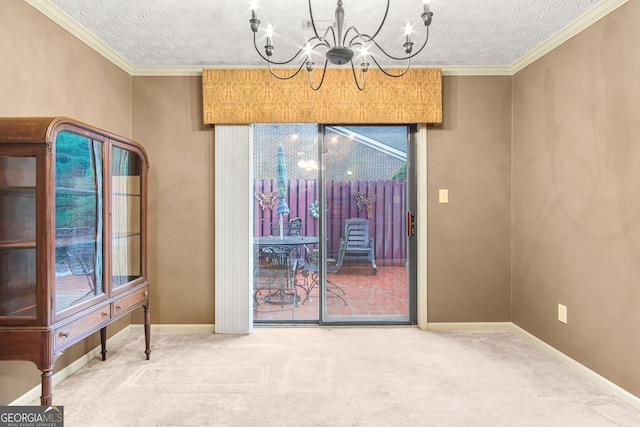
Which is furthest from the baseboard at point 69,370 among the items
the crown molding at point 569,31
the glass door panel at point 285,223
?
the crown molding at point 569,31

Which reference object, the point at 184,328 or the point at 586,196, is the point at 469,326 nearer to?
the point at 586,196

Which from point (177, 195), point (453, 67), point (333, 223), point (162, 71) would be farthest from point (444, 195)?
point (162, 71)

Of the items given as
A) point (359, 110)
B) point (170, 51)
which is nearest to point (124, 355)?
point (170, 51)

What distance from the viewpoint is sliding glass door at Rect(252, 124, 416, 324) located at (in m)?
3.47

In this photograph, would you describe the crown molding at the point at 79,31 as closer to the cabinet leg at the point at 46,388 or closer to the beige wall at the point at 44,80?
the beige wall at the point at 44,80

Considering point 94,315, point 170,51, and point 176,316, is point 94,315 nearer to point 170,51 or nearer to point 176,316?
point 176,316

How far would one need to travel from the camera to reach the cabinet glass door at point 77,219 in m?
1.81

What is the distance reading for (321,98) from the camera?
324 centimetres

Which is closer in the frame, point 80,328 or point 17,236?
point 17,236

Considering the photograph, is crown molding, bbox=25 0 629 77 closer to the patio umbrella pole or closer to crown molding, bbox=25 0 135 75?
crown molding, bbox=25 0 135 75

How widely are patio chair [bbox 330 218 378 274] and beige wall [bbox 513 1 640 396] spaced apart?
1.39m

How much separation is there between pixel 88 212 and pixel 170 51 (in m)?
Answer: 1.60

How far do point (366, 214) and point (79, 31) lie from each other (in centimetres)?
277

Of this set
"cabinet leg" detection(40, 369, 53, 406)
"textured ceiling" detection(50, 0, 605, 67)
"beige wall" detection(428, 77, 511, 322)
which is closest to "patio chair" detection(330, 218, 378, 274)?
"beige wall" detection(428, 77, 511, 322)
